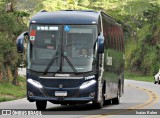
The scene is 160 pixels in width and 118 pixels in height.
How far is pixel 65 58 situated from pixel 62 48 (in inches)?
14.7

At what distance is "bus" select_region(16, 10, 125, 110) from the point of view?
801 inches

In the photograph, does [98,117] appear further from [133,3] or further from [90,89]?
[133,3]

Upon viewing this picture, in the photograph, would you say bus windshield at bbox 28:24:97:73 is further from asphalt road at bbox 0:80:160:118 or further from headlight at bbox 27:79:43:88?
asphalt road at bbox 0:80:160:118

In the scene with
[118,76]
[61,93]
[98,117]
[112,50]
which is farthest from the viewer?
[118,76]

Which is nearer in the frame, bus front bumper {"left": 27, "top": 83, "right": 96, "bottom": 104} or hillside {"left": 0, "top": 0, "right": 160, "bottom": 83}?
bus front bumper {"left": 27, "top": 83, "right": 96, "bottom": 104}

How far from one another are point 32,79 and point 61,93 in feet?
3.61

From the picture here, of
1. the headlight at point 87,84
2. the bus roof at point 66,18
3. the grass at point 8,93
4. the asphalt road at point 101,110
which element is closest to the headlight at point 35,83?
the asphalt road at point 101,110

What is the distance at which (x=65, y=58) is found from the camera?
67.9 feet

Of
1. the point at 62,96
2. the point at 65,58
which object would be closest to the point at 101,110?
the point at 62,96

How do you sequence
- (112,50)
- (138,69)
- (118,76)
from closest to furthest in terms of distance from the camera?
(112,50)
(118,76)
(138,69)

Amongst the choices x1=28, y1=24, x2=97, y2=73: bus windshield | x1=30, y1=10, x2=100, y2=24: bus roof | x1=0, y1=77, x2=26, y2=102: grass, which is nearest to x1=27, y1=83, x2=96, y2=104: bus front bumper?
x1=28, y1=24, x2=97, y2=73: bus windshield

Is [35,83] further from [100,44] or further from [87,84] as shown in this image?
[100,44]

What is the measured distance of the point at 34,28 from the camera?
2123cm

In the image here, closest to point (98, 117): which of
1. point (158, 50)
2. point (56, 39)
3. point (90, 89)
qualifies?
point (90, 89)
